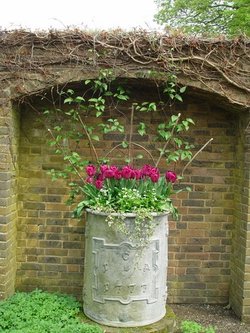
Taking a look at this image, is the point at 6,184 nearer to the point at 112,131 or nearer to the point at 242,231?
the point at 112,131

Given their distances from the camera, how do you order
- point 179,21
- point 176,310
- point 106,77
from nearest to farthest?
point 106,77 < point 176,310 < point 179,21

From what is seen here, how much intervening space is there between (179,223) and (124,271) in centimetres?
112

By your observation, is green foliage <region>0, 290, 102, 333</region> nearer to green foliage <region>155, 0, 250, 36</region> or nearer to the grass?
the grass

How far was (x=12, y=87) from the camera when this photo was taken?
11.7ft

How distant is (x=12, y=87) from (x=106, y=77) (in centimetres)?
92

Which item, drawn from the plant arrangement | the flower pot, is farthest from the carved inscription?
the plant arrangement

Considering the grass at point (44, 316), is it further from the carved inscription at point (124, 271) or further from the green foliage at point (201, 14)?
the green foliage at point (201, 14)

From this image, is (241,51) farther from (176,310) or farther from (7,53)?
(176,310)

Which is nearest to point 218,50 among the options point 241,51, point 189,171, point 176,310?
point 241,51

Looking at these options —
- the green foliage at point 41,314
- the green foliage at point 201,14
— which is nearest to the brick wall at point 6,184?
the green foliage at point 41,314

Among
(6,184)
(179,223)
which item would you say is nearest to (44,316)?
(6,184)

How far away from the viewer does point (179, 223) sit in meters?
4.04

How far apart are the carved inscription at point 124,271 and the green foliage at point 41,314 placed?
0.33m

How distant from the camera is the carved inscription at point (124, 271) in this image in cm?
313
